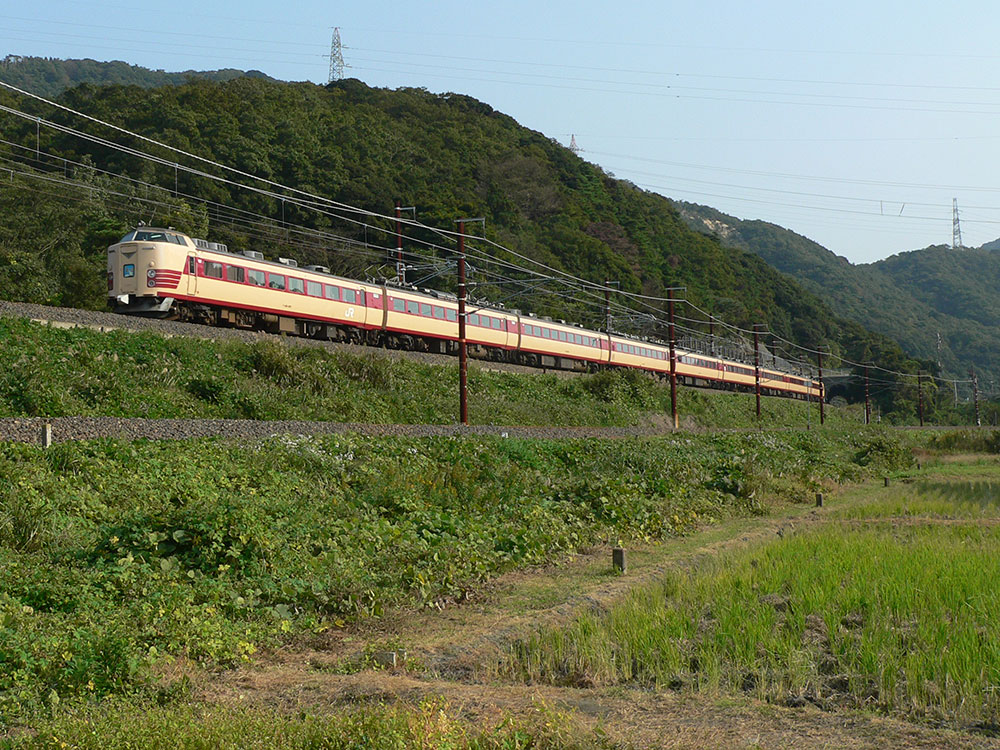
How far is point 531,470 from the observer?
1856cm

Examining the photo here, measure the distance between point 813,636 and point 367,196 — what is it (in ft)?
185

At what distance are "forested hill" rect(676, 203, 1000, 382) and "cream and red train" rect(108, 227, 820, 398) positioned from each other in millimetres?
94026

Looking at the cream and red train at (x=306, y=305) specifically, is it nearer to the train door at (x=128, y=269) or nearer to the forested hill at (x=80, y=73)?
the train door at (x=128, y=269)

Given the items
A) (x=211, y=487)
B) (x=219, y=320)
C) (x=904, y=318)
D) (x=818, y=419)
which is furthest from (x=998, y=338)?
(x=211, y=487)

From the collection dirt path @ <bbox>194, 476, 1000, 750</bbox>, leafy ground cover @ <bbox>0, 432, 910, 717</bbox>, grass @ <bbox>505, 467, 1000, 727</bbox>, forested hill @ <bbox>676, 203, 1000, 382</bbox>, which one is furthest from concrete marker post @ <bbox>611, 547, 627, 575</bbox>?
forested hill @ <bbox>676, 203, 1000, 382</bbox>

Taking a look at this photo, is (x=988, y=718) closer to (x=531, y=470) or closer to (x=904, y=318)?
(x=531, y=470)

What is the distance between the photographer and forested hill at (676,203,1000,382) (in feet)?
475

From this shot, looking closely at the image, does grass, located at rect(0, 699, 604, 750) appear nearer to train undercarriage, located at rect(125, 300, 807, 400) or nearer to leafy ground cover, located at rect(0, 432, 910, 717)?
leafy ground cover, located at rect(0, 432, 910, 717)

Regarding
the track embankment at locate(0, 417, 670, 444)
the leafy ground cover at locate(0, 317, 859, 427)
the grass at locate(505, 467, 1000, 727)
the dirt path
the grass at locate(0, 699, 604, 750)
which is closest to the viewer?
the grass at locate(0, 699, 604, 750)

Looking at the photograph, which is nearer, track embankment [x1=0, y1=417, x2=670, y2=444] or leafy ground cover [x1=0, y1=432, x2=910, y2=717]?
leafy ground cover [x1=0, y1=432, x2=910, y2=717]

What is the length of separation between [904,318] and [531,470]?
495 ft

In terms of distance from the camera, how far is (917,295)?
589 feet

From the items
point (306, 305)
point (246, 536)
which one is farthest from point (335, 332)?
point (246, 536)

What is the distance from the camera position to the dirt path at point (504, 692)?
6195 mm
